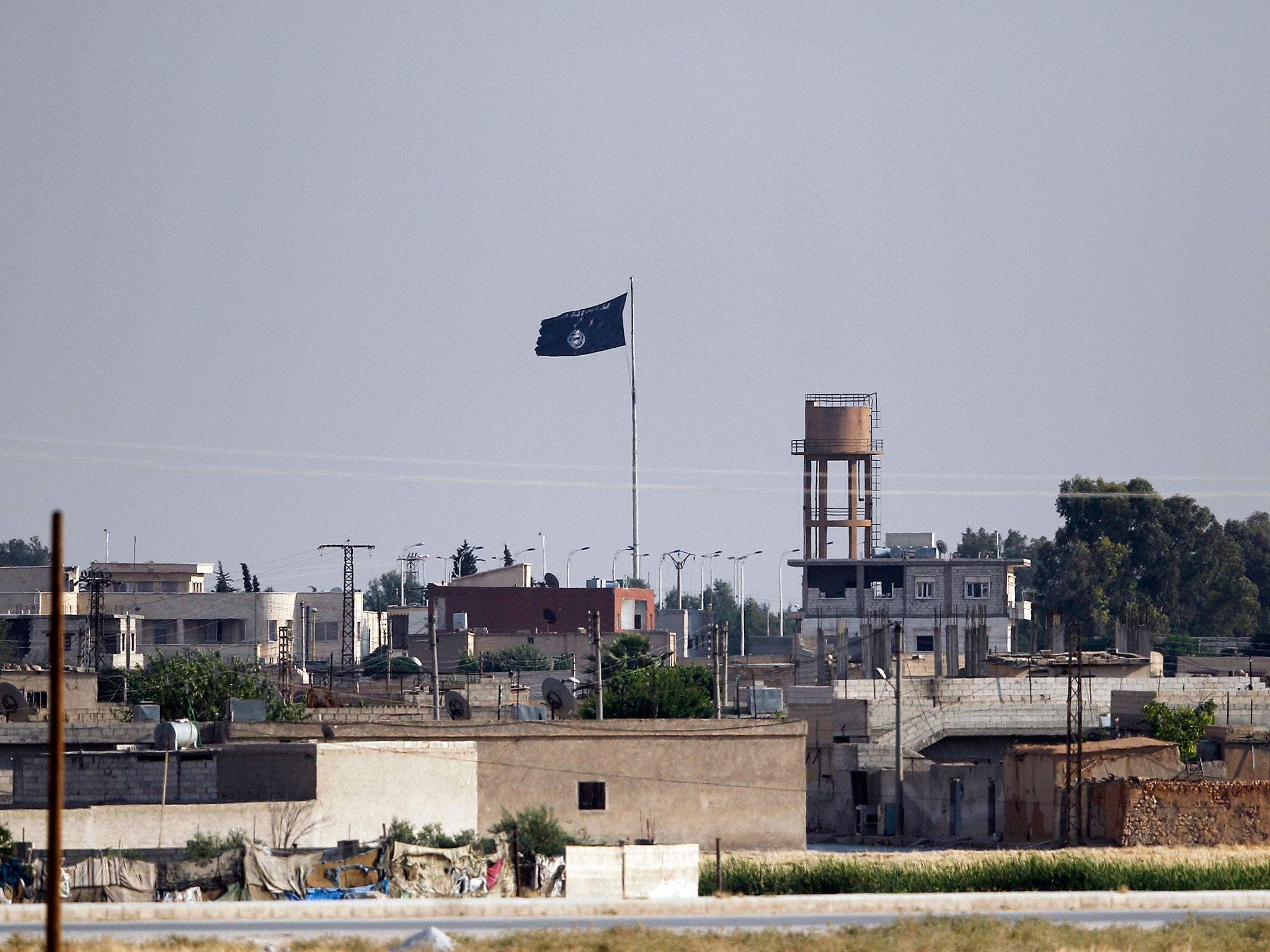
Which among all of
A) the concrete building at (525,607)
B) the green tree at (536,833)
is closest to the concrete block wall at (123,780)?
the green tree at (536,833)

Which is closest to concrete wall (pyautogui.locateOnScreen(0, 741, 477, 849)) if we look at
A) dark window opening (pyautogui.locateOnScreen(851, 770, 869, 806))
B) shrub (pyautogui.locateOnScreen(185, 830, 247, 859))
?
shrub (pyautogui.locateOnScreen(185, 830, 247, 859))

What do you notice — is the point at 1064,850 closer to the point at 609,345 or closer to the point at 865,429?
the point at 609,345

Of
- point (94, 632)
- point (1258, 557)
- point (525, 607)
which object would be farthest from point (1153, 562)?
point (94, 632)

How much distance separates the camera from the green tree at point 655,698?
211 feet

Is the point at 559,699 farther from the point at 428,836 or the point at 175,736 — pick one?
the point at 428,836

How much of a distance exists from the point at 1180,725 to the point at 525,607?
65.2 m

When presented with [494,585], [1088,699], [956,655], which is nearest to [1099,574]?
[494,585]

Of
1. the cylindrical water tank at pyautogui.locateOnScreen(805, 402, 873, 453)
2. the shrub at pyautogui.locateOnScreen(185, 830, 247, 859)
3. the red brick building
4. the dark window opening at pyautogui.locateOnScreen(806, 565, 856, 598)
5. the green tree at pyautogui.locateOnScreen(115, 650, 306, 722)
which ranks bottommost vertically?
the shrub at pyautogui.locateOnScreen(185, 830, 247, 859)

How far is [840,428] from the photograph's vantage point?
10969 centimetres

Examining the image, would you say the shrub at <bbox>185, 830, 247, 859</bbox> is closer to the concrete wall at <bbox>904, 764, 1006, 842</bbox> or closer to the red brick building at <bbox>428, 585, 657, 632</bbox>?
the concrete wall at <bbox>904, 764, 1006, 842</bbox>

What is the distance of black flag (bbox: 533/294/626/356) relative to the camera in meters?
101

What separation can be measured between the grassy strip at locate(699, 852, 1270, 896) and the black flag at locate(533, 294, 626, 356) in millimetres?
59635

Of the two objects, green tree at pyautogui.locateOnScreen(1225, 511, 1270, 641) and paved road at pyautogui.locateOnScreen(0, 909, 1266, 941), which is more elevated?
green tree at pyautogui.locateOnScreen(1225, 511, 1270, 641)

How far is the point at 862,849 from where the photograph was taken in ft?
176
